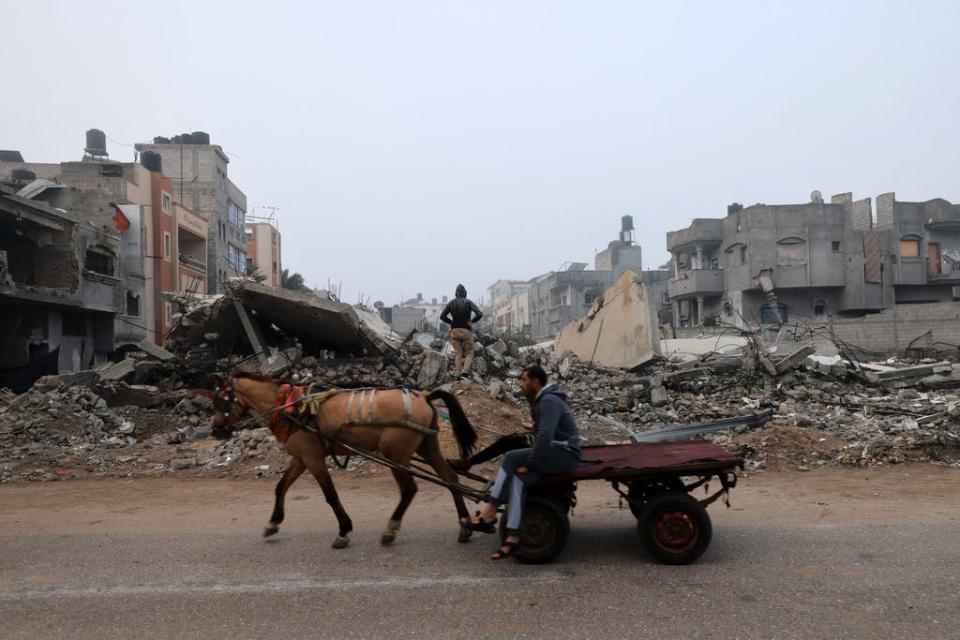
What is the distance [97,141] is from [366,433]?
45987 millimetres

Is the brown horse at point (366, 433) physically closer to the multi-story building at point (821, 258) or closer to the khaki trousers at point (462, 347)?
the khaki trousers at point (462, 347)

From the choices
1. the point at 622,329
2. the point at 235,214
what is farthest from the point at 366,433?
the point at 235,214

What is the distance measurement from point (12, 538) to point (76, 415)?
7.34 m

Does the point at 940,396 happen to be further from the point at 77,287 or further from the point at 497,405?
the point at 77,287

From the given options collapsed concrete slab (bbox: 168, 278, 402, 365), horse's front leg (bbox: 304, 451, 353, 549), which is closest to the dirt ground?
horse's front leg (bbox: 304, 451, 353, 549)

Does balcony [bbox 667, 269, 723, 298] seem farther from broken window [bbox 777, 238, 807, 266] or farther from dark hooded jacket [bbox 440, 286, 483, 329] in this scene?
dark hooded jacket [bbox 440, 286, 483, 329]

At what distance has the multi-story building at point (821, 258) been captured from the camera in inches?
1599

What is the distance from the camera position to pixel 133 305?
3031 centimetres

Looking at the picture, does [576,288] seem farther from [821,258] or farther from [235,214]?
[235,214]

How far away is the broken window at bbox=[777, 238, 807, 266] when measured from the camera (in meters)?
40.6

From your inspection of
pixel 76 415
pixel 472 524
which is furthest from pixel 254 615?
pixel 76 415

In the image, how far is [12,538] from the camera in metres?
6.44

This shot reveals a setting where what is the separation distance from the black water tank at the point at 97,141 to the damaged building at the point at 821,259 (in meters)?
37.5

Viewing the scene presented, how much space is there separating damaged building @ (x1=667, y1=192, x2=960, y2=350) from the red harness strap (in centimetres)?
3606
